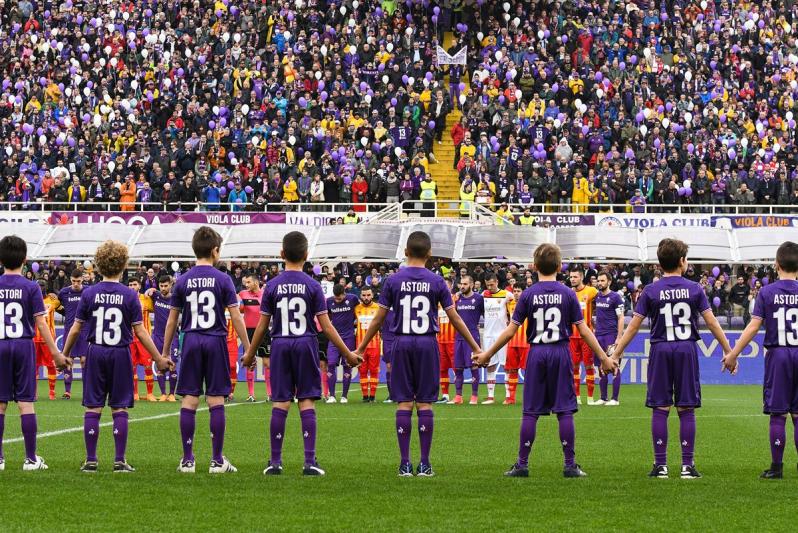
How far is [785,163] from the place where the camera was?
39.4 m

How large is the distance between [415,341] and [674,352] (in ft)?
7.78

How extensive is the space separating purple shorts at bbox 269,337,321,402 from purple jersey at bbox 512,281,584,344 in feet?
6.33

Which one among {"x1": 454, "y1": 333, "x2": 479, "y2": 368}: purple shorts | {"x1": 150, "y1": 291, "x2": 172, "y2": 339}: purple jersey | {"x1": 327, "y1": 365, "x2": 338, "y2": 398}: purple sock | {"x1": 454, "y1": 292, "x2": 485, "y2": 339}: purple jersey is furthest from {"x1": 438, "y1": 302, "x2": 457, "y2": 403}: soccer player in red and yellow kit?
{"x1": 150, "y1": 291, "x2": 172, "y2": 339}: purple jersey

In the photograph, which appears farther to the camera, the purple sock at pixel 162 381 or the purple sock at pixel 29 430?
the purple sock at pixel 162 381

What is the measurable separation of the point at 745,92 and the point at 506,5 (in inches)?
324

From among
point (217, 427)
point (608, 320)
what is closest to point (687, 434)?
point (217, 427)

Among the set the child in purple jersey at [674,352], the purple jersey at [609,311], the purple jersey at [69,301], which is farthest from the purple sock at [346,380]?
the child in purple jersey at [674,352]

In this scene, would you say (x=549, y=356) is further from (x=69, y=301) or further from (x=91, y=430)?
(x=69, y=301)

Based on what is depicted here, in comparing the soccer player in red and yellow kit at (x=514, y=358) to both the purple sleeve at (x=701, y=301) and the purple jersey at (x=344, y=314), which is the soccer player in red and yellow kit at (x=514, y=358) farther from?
the purple sleeve at (x=701, y=301)

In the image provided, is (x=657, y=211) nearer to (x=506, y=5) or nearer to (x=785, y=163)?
(x=785, y=163)

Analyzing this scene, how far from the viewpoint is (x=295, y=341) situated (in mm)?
12398

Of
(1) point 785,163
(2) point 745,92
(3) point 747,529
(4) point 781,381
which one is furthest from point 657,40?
(3) point 747,529

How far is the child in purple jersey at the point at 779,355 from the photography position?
1251 cm

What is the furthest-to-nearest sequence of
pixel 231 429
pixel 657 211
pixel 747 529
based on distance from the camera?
1. pixel 657 211
2. pixel 231 429
3. pixel 747 529
